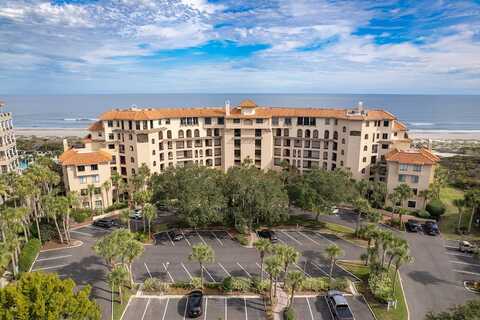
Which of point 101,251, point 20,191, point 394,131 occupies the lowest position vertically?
point 101,251

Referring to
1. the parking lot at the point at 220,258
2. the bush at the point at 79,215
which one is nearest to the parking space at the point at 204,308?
the parking lot at the point at 220,258

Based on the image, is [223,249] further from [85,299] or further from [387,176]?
[387,176]

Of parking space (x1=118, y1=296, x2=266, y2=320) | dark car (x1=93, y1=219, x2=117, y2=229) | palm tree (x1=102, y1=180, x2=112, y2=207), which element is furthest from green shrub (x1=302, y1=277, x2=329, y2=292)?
palm tree (x1=102, y1=180, x2=112, y2=207)

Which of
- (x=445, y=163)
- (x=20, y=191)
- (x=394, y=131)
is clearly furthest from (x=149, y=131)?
(x=445, y=163)

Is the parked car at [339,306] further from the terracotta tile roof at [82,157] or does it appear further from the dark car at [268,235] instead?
the terracotta tile roof at [82,157]

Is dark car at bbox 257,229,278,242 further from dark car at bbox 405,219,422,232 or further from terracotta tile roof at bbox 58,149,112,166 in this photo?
terracotta tile roof at bbox 58,149,112,166

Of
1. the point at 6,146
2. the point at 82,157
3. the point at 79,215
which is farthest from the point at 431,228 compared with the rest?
the point at 6,146
